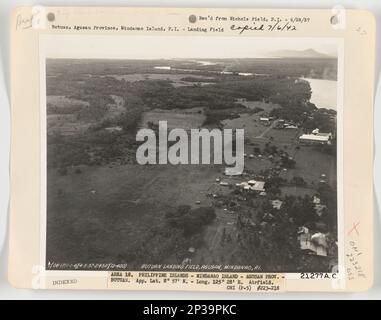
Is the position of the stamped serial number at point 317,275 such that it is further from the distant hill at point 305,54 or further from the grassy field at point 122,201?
the distant hill at point 305,54

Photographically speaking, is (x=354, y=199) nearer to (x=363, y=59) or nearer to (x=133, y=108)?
(x=363, y=59)

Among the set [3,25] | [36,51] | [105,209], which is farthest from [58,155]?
[3,25]

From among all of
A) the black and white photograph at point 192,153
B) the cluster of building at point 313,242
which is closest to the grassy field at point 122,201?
the black and white photograph at point 192,153

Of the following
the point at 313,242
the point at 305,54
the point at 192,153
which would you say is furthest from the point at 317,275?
the point at 305,54

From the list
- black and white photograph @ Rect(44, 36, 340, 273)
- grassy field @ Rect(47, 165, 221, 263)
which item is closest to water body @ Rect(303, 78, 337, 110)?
black and white photograph @ Rect(44, 36, 340, 273)

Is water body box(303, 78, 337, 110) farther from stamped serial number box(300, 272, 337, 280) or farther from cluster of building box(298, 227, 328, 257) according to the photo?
stamped serial number box(300, 272, 337, 280)

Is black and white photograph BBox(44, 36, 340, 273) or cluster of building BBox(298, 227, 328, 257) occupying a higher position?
black and white photograph BBox(44, 36, 340, 273)

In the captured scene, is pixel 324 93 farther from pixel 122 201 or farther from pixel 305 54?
pixel 122 201
